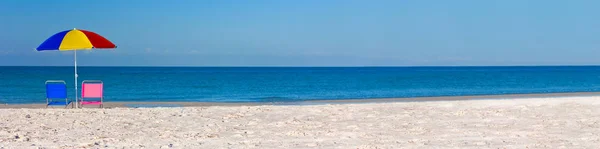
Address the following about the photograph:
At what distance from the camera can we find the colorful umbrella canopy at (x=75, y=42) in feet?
39.8

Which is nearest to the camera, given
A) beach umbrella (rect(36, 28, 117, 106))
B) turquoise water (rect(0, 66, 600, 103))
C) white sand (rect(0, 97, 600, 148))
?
white sand (rect(0, 97, 600, 148))

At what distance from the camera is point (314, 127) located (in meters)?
9.60

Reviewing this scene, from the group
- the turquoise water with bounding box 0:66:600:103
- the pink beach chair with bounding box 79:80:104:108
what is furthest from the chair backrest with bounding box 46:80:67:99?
the turquoise water with bounding box 0:66:600:103

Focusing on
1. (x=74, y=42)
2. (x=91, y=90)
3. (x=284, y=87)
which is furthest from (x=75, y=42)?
(x=284, y=87)

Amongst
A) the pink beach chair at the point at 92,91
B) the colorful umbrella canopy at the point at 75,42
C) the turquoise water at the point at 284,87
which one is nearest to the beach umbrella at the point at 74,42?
the colorful umbrella canopy at the point at 75,42

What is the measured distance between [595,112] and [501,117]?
6.45 feet

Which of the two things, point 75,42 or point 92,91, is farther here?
point 92,91

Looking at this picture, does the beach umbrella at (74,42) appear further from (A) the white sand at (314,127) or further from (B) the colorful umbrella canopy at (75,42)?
(A) the white sand at (314,127)

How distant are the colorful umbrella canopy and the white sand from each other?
1.10 m

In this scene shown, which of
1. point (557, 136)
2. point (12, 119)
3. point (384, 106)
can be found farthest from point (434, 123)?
point (12, 119)

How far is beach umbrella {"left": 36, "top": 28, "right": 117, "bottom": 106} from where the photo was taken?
12125 millimetres

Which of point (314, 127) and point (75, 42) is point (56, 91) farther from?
point (314, 127)

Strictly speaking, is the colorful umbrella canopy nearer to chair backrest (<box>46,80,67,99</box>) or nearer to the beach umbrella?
the beach umbrella

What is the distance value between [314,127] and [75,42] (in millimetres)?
4962
